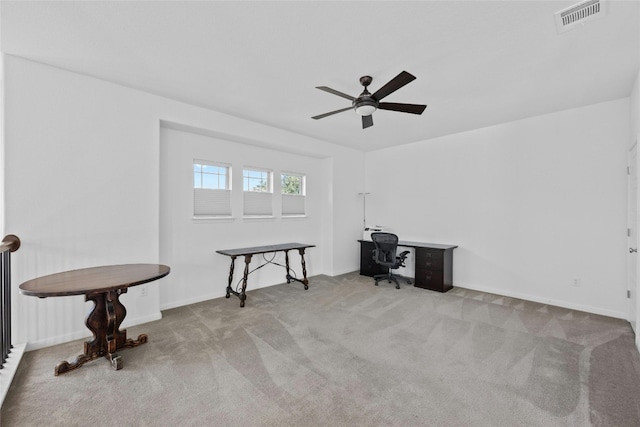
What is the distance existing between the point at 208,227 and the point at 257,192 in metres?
1.08

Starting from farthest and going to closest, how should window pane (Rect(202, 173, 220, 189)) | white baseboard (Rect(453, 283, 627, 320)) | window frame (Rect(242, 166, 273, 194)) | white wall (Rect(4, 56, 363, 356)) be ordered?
window frame (Rect(242, 166, 273, 194))
window pane (Rect(202, 173, 220, 189))
white baseboard (Rect(453, 283, 627, 320))
white wall (Rect(4, 56, 363, 356))

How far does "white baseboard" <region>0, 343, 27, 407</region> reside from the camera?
2023 mm

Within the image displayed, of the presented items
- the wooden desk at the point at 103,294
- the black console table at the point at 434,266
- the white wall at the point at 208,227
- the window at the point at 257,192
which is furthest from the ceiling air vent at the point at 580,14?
the window at the point at 257,192

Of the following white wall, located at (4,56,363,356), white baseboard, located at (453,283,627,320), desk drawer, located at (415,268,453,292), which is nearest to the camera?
white wall, located at (4,56,363,356)

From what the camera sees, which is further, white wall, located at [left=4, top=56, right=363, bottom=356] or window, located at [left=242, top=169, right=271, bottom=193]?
window, located at [left=242, top=169, right=271, bottom=193]

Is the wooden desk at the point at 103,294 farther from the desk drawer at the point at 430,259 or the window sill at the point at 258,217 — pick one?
the desk drawer at the point at 430,259

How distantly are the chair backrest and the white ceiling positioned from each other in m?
2.27

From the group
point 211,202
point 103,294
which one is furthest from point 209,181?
point 103,294

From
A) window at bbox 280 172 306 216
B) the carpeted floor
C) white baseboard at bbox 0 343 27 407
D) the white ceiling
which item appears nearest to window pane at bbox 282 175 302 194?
window at bbox 280 172 306 216

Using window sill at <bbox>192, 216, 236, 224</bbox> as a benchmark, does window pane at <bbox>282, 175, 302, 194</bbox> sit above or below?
above

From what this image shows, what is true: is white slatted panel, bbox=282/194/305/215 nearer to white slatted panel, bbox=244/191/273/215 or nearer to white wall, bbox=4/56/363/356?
white slatted panel, bbox=244/191/273/215

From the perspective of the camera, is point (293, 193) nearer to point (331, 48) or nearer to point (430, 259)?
point (430, 259)

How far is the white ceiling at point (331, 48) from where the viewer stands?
2.03 metres

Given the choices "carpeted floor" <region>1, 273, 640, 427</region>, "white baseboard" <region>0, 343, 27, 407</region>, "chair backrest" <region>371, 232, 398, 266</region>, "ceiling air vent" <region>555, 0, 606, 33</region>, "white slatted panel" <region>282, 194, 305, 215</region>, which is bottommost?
"carpeted floor" <region>1, 273, 640, 427</region>
